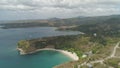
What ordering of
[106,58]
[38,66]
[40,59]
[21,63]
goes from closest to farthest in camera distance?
[106,58], [38,66], [21,63], [40,59]

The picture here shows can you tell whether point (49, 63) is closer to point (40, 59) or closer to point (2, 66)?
point (40, 59)

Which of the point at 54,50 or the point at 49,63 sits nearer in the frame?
the point at 49,63

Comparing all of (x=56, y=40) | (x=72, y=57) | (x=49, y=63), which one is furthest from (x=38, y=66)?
(x=56, y=40)

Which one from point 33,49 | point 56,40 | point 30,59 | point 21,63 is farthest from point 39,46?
point 21,63

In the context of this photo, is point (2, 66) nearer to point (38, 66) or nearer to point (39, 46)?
point (38, 66)

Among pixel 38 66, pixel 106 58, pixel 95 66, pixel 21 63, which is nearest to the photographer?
pixel 95 66

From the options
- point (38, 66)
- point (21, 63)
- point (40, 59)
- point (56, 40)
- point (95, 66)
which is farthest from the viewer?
point (56, 40)

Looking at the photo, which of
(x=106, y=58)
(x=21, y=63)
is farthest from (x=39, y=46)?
(x=106, y=58)

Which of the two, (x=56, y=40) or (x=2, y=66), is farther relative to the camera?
(x=56, y=40)

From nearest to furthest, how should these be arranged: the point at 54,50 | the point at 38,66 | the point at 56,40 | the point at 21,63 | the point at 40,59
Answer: the point at 38,66, the point at 21,63, the point at 40,59, the point at 54,50, the point at 56,40
